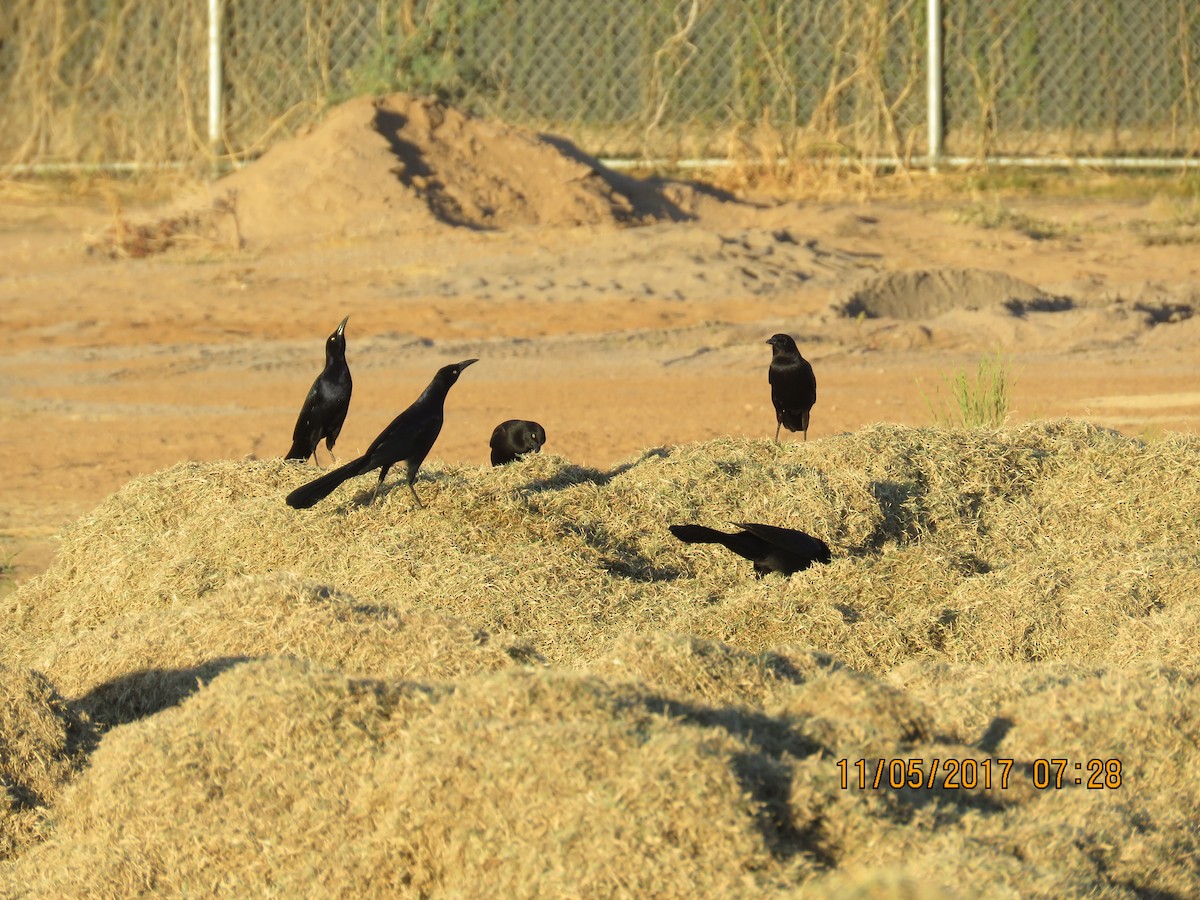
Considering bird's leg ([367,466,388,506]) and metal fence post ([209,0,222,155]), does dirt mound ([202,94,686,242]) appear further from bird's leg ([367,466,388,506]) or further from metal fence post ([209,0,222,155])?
bird's leg ([367,466,388,506])

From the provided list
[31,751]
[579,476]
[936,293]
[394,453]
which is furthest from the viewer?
[936,293]

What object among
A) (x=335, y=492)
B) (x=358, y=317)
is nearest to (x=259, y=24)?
(x=358, y=317)

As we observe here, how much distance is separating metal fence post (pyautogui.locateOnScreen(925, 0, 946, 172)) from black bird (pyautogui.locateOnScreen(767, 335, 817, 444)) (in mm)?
11033

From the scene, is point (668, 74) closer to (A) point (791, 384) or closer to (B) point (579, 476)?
(A) point (791, 384)

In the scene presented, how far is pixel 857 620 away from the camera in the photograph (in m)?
4.49

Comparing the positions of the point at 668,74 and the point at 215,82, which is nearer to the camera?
the point at 215,82

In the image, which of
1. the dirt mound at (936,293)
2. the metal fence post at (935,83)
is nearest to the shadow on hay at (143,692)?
the dirt mound at (936,293)

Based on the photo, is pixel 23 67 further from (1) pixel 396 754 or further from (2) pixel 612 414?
(1) pixel 396 754

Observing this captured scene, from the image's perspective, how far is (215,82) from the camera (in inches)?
674

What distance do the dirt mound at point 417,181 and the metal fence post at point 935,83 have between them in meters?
A: 3.67

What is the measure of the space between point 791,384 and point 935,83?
1133 centimetres

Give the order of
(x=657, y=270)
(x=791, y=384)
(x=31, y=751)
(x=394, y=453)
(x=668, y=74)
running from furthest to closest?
(x=668, y=74) < (x=657, y=270) < (x=791, y=384) < (x=394, y=453) < (x=31, y=751)

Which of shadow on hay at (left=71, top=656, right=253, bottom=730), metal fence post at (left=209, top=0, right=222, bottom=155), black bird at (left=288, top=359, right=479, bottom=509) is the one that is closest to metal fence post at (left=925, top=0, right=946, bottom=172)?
metal fence post at (left=209, top=0, right=222, bottom=155)

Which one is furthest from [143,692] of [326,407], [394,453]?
[326,407]
